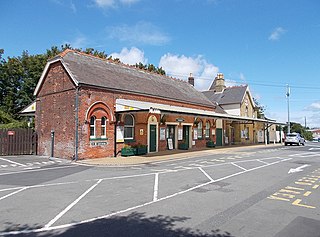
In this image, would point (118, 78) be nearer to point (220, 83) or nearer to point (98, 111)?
point (98, 111)

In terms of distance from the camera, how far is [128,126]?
19.5m

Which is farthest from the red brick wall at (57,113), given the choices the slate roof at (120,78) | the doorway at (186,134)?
the doorway at (186,134)

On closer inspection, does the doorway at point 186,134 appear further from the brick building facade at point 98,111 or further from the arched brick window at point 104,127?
the arched brick window at point 104,127

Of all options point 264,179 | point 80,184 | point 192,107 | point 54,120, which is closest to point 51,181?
point 80,184

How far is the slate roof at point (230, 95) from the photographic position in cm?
3747

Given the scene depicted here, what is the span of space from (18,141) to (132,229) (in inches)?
694

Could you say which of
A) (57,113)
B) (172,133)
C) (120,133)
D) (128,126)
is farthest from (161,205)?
(172,133)

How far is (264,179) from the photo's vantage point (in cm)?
1009

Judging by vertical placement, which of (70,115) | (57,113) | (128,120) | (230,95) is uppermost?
(230,95)

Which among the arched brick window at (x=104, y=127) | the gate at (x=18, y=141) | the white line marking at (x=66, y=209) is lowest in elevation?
the white line marking at (x=66, y=209)

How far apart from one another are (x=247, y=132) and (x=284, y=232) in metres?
34.7

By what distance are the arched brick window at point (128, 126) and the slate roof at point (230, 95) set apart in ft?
70.8

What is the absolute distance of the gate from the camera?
18.9 meters

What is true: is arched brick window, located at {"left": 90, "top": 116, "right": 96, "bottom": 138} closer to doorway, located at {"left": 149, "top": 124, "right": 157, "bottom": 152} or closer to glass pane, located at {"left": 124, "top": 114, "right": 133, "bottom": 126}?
glass pane, located at {"left": 124, "top": 114, "right": 133, "bottom": 126}
